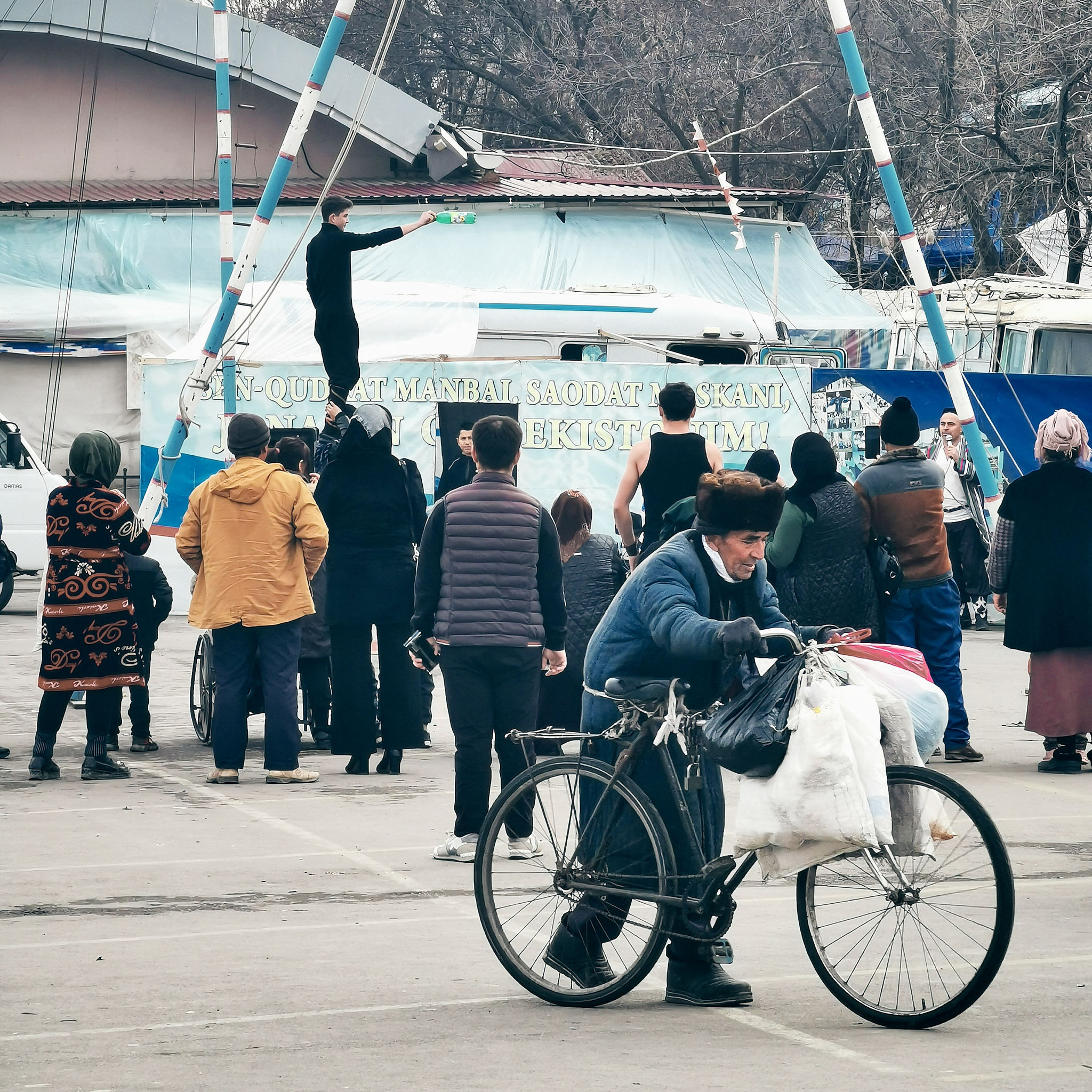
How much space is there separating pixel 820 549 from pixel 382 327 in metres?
9.47

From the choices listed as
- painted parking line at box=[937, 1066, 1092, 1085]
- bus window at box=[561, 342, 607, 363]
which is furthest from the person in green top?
bus window at box=[561, 342, 607, 363]

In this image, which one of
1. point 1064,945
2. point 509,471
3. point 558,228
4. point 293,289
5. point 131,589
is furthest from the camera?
point 558,228

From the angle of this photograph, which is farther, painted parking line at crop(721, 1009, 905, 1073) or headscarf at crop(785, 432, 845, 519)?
headscarf at crop(785, 432, 845, 519)

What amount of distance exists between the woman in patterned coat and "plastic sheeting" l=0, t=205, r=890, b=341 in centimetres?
1425

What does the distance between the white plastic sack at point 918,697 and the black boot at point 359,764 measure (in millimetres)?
5179

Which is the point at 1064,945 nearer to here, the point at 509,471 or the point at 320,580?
the point at 509,471

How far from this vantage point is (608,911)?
5547mm

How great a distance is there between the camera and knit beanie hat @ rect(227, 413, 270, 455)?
31.6ft

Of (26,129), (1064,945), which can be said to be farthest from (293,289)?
(1064,945)

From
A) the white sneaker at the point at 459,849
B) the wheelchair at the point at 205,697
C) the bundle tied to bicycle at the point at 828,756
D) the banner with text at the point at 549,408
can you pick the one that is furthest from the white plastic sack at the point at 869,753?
the banner with text at the point at 549,408

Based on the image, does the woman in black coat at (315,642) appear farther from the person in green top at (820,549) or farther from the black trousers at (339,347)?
the person in green top at (820,549)

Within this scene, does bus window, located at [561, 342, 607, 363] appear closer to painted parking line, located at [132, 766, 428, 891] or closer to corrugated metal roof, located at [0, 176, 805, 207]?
corrugated metal roof, located at [0, 176, 805, 207]

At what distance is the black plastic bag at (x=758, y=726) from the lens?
5.02 meters

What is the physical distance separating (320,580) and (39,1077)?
626 cm
